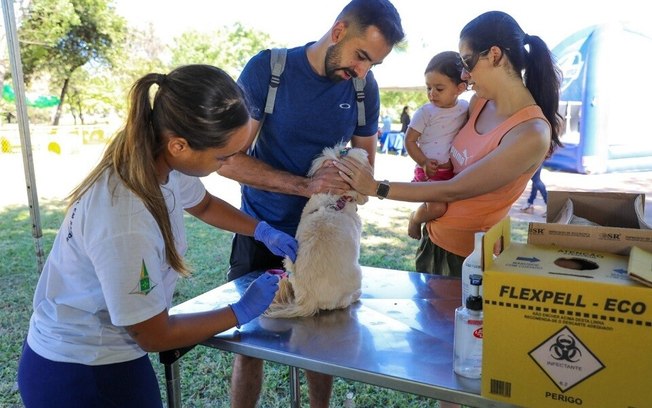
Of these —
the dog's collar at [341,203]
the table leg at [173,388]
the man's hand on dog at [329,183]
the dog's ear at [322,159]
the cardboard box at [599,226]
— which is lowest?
the table leg at [173,388]

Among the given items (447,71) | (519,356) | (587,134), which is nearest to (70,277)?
(519,356)

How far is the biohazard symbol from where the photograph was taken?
105cm

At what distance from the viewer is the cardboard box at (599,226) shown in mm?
1236

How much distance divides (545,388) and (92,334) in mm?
1219

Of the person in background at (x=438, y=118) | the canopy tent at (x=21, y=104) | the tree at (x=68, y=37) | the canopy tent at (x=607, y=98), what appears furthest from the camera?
the tree at (x=68, y=37)

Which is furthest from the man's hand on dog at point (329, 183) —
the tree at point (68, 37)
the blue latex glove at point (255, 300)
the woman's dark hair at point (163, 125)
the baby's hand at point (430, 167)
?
the tree at point (68, 37)

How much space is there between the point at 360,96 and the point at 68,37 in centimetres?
2502

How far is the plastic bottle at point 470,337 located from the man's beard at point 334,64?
1220mm

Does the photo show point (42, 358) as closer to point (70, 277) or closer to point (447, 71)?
point (70, 277)

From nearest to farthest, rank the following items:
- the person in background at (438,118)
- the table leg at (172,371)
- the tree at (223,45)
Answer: the table leg at (172,371) < the person in background at (438,118) < the tree at (223,45)

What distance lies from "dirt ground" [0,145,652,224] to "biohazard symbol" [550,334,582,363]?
702cm

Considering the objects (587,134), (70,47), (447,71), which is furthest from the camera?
(70,47)

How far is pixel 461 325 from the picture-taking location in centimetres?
132

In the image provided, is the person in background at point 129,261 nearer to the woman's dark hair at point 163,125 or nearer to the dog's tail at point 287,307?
the woman's dark hair at point 163,125
